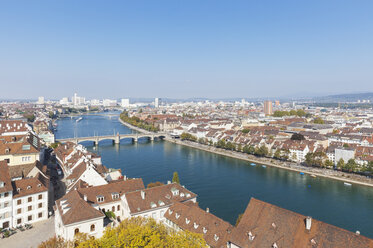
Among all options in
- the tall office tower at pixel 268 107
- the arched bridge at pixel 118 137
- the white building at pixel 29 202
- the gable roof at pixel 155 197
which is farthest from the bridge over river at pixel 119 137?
the tall office tower at pixel 268 107

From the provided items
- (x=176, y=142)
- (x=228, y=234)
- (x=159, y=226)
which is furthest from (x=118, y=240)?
(x=176, y=142)

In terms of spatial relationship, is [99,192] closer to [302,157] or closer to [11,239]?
[11,239]

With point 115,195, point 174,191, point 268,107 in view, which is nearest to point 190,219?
point 174,191

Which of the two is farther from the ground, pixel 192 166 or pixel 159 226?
pixel 159 226

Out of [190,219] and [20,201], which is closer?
[190,219]

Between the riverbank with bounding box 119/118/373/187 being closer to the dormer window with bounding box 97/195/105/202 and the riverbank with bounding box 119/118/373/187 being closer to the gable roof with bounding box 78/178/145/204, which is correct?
the gable roof with bounding box 78/178/145/204

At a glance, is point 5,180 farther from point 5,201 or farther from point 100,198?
point 100,198
